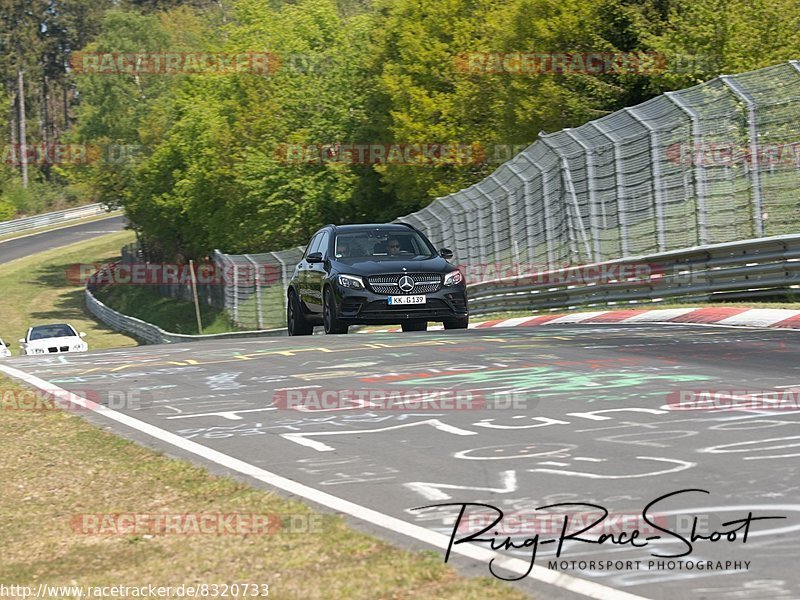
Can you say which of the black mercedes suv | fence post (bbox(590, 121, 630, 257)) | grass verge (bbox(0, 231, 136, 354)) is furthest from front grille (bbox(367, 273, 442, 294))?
grass verge (bbox(0, 231, 136, 354))

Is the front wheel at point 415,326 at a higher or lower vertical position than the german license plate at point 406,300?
lower

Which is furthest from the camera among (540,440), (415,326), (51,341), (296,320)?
(51,341)

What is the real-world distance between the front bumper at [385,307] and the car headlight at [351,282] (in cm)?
5

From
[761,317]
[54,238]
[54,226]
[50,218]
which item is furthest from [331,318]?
[50,218]

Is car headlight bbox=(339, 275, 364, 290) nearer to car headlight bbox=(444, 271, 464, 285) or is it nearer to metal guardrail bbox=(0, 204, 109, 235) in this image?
car headlight bbox=(444, 271, 464, 285)

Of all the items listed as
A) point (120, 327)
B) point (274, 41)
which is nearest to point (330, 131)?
point (274, 41)

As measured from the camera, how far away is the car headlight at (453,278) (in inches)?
783

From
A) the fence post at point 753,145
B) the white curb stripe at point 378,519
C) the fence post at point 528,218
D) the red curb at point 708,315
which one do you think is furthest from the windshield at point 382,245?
the white curb stripe at point 378,519

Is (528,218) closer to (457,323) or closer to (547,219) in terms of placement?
(547,219)

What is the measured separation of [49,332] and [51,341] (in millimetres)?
1068

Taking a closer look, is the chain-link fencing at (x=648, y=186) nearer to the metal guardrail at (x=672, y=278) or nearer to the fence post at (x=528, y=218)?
the fence post at (x=528, y=218)

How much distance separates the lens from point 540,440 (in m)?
8.48

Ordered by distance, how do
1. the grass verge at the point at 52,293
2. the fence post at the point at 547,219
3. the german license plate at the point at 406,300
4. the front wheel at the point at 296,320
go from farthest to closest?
the grass verge at the point at 52,293 < the fence post at the point at 547,219 < the front wheel at the point at 296,320 < the german license plate at the point at 406,300

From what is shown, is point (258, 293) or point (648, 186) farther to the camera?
point (258, 293)
